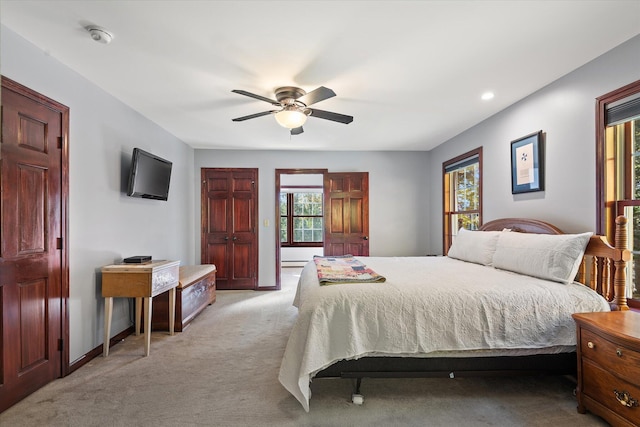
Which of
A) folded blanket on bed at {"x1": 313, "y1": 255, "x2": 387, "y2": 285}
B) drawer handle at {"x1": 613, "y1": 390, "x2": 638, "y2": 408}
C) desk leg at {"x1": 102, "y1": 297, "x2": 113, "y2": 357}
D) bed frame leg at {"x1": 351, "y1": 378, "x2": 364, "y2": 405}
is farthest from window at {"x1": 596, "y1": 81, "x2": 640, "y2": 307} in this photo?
desk leg at {"x1": 102, "y1": 297, "x2": 113, "y2": 357}

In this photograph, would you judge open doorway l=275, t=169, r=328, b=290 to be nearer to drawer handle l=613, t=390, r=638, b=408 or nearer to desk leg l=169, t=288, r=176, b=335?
desk leg l=169, t=288, r=176, b=335

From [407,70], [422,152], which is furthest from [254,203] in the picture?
[407,70]

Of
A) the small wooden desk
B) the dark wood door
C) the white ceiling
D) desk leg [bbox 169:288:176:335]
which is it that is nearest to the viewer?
the white ceiling

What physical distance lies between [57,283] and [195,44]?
2095 mm

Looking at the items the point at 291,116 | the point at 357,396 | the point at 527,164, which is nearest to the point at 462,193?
the point at 527,164

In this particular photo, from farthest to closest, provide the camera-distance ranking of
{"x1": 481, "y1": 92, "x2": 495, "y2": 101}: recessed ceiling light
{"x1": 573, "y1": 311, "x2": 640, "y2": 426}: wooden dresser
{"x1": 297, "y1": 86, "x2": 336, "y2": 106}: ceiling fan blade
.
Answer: {"x1": 481, "y1": 92, "x2": 495, "y2": 101}: recessed ceiling light < {"x1": 297, "y1": 86, "x2": 336, "y2": 106}: ceiling fan blade < {"x1": 573, "y1": 311, "x2": 640, "y2": 426}: wooden dresser

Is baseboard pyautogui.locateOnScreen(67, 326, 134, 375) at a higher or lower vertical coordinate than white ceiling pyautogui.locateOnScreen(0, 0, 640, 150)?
lower

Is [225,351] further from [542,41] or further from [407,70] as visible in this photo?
[542,41]

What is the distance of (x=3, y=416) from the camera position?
1908mm

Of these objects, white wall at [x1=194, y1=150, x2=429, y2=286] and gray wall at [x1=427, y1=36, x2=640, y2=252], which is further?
white wall at [x1=194, y1=150, x2=429, y2=286]

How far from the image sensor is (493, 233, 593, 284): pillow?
220cm

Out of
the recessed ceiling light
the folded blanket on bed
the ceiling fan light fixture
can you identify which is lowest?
the folded blanket on bed

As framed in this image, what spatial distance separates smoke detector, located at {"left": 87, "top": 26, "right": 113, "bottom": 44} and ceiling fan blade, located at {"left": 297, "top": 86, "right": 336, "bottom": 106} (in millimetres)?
1408

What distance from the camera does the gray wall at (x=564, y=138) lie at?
2270mm
